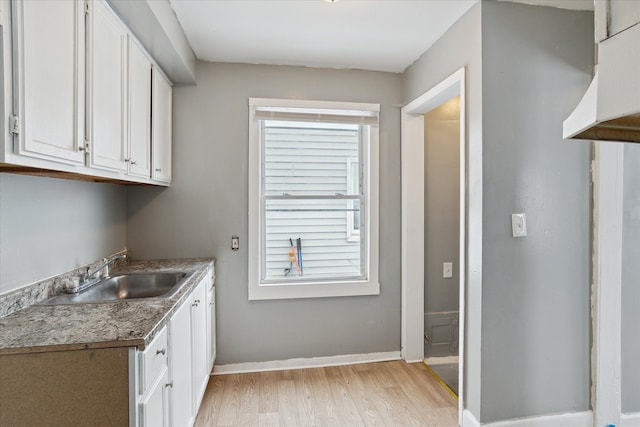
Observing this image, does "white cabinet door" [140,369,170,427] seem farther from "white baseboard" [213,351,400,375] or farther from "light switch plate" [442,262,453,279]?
"light switch plate" [442,262,453,279]

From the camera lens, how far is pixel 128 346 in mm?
1120

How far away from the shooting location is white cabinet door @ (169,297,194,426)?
60.1 inches

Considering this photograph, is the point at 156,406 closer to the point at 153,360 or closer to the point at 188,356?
the point at 153,360

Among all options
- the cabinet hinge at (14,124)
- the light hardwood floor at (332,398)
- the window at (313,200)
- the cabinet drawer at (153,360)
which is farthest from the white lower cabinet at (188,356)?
the cabinet hinge at (14,124)

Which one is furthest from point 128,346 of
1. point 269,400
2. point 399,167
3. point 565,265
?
point 399,167

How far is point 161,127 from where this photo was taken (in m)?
2.40

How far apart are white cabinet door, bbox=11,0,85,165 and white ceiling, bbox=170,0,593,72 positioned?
34.4 inches

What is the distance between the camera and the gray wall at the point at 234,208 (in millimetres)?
2670

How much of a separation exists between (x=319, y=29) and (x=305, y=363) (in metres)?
2.52

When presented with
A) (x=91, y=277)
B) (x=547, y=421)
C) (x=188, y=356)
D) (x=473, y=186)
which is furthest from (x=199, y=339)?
(x=547, y=421)

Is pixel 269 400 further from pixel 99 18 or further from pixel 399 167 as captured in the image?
pixel 99 18

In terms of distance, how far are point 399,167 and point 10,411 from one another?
107 inches

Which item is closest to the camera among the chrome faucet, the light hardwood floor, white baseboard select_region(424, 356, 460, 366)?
the chrome faucet

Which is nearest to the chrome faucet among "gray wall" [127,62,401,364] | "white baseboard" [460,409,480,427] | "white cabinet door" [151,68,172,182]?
"gray wall" [127,62,401,364]
